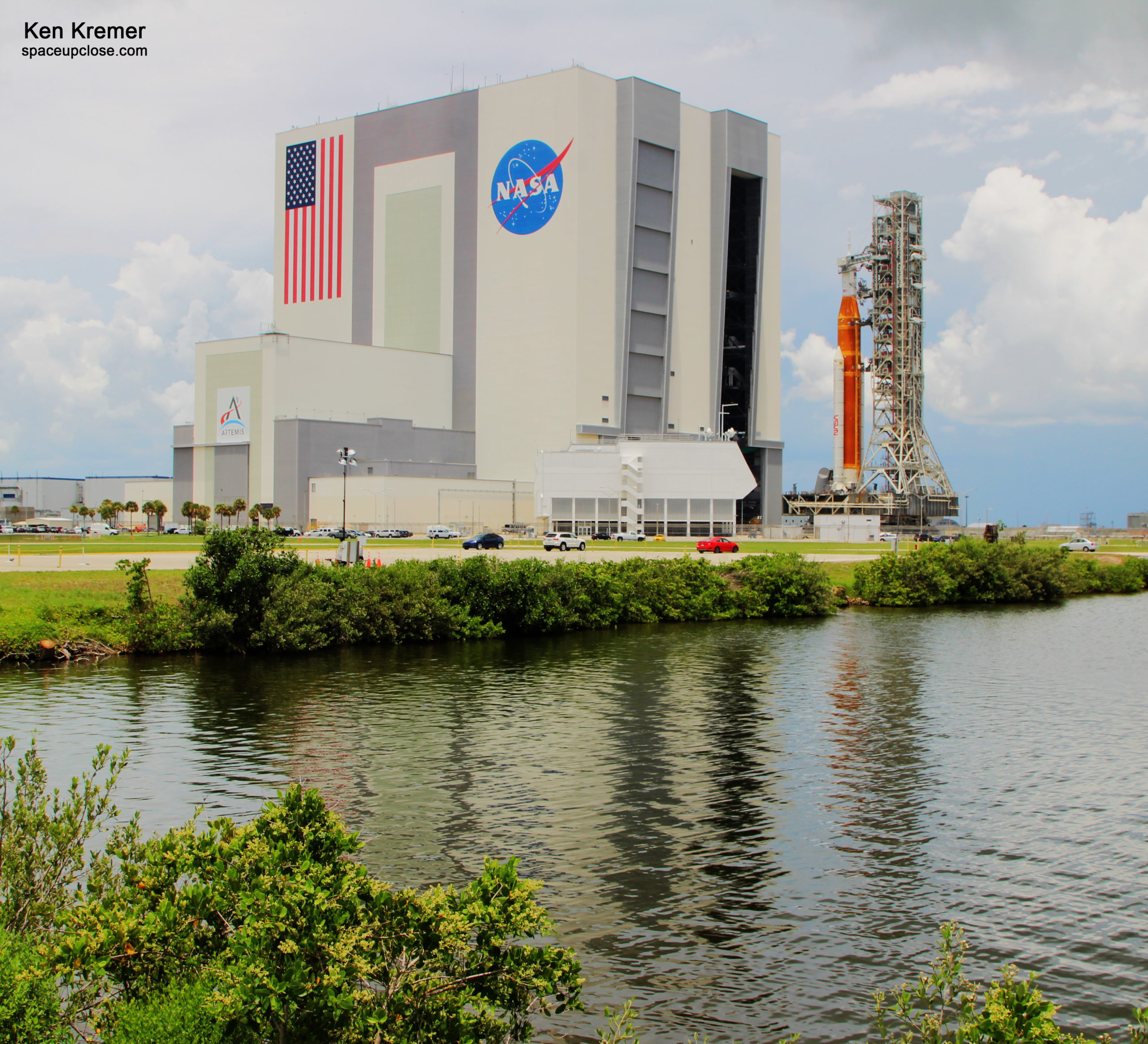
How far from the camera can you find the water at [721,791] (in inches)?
522

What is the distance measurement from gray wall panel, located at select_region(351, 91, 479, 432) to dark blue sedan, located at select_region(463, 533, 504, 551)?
136 feet

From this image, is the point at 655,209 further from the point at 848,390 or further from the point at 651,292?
the point at 848,390

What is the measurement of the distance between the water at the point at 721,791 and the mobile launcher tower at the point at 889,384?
110178mm

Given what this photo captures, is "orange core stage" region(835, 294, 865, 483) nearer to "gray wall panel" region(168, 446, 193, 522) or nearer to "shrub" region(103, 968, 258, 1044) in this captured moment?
"gray wall panel" region(168, 446, 193, 522)

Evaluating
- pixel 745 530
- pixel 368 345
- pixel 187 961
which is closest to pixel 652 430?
pixel 745 530

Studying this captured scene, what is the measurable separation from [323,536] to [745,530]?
1973 inches

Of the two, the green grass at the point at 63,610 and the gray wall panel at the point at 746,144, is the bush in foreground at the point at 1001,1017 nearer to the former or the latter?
the green grass at the point at 63,610

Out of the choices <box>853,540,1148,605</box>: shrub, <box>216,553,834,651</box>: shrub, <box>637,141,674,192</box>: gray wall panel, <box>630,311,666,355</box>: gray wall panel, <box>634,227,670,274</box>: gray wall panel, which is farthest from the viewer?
<box>630,311,666,355</box>: gray wall panel

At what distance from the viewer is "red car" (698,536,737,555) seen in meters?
88.8

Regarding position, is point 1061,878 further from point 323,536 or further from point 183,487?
point 183,487

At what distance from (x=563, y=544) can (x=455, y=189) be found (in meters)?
59.8

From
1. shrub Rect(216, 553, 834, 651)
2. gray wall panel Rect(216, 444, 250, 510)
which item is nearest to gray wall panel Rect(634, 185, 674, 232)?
gray wall panel Rect(216, 444, 250, 510)

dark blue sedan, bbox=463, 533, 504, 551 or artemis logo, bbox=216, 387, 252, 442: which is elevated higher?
artemis logo, bbox=216, 387, 252, 442

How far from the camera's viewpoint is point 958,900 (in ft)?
49.9
